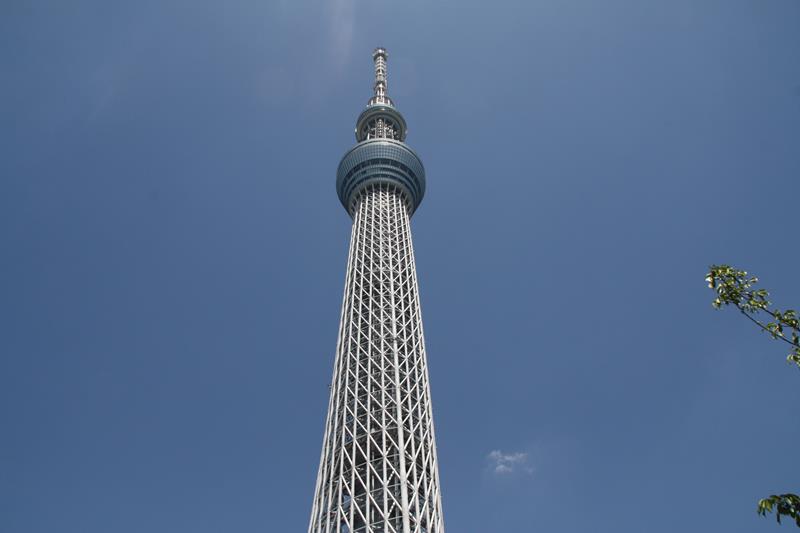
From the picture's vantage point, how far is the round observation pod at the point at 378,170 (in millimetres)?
60656

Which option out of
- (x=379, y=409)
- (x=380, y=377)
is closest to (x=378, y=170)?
(x=380, y=377)

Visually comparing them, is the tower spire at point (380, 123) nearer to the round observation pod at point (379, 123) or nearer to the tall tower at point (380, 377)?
the round observation pod at point (379, 123)

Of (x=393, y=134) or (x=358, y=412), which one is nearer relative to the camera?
(x=358, y=412)

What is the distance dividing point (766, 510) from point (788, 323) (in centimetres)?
321

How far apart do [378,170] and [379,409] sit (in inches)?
1130

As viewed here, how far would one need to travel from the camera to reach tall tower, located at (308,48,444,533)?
3469cm

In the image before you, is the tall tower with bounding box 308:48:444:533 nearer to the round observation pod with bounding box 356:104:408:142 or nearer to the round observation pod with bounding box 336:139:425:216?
the round observation pod with bounding box 336:139:425:216

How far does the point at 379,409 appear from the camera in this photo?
39.7m

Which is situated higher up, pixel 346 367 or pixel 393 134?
pixel 393 134

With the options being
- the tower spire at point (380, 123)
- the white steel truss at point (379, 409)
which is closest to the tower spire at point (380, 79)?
the tower spire at point (380, 123)

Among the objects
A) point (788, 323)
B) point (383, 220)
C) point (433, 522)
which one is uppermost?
point (383, 220)

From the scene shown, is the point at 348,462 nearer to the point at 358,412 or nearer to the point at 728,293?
the point at 358,412

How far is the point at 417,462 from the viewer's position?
37.6m

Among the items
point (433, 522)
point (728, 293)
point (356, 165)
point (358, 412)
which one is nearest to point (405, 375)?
point (358, 412)
